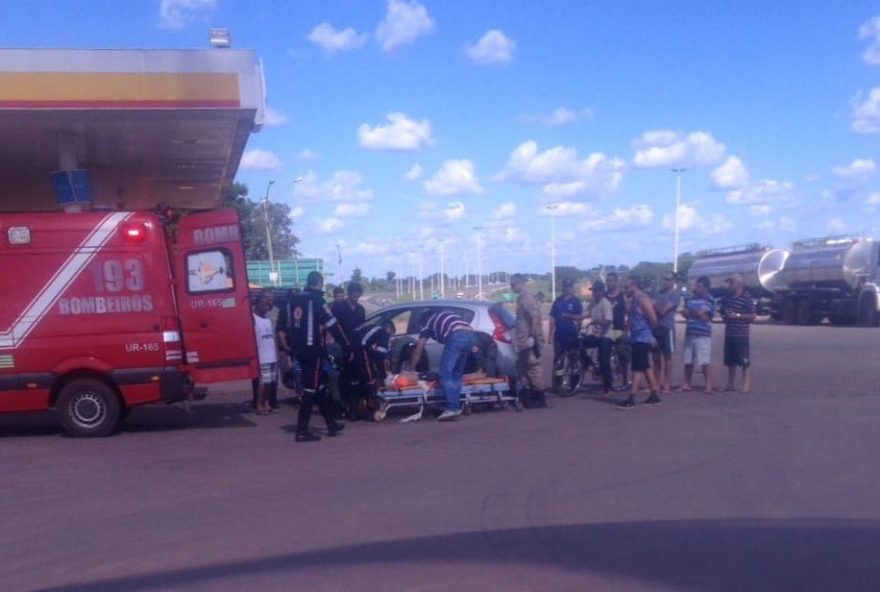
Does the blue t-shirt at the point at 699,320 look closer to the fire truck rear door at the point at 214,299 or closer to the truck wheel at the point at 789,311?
the fire truck rear door at the point at 214,299

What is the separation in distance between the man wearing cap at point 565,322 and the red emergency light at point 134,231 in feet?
20.9

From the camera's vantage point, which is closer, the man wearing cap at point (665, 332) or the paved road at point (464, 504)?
the paved road at point (464, 504)

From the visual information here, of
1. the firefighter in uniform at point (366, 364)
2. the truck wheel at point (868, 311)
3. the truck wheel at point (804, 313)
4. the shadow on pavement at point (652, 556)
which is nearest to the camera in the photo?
the shadow on pavement at point (652, 556)

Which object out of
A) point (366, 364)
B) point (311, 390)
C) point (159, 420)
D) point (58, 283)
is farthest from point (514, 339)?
point (58, 283)

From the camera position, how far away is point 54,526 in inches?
320

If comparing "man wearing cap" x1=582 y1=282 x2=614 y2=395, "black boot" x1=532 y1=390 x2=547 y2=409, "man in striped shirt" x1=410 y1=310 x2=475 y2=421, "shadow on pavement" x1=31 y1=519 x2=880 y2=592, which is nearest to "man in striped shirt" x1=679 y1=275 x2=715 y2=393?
"man wearing cap" x1=582 y1=282 x2=614 y2=395

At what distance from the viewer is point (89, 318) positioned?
12.5m

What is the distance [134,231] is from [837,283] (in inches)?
1200

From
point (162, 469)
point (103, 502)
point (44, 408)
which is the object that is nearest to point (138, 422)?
point (44, 408)

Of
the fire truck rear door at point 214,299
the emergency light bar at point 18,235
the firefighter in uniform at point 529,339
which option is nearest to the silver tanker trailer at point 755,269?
the firefighter in uniform at point 529,339

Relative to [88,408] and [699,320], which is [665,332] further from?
[88,408]

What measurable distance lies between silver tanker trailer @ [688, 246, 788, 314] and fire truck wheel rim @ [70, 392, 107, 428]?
3053 cm

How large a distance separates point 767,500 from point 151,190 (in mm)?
19295

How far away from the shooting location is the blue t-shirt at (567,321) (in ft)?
52.1
